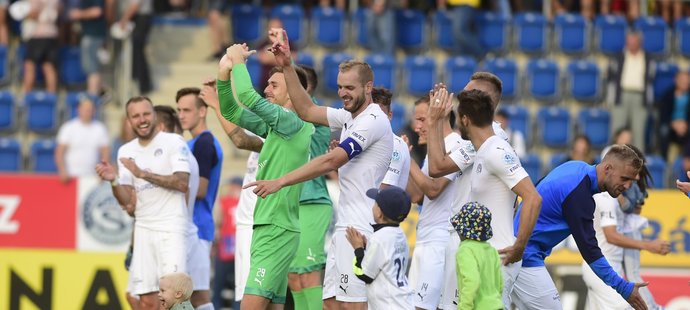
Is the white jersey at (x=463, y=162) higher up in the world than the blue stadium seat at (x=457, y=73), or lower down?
lower down

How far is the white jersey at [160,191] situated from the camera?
12.5m

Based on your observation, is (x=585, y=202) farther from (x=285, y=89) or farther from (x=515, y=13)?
(x=515, y=13)

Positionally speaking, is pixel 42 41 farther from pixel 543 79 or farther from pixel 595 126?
pixel 595 126

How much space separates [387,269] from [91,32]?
42.2 feet

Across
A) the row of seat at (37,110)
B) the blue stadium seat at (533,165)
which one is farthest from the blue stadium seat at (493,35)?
the row of seat at (37,110)

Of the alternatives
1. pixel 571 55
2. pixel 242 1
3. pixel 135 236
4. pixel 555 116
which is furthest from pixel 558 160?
pixel 135 236

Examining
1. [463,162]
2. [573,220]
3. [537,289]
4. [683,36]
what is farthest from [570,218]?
[683,36]

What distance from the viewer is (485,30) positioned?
23922mm

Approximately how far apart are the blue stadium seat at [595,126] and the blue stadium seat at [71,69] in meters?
8.20

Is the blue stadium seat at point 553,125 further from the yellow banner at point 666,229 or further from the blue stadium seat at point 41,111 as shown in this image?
the blue stadium seat at point 41,111

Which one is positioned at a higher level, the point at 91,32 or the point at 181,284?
the point at 91,32

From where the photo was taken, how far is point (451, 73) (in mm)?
22484

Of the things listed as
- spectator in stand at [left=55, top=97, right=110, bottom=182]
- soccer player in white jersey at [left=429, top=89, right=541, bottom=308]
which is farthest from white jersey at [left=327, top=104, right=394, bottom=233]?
spectator in stand at [left=55, top=97, right=110, bottom=182]

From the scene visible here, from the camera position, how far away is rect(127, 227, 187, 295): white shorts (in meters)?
12.4
